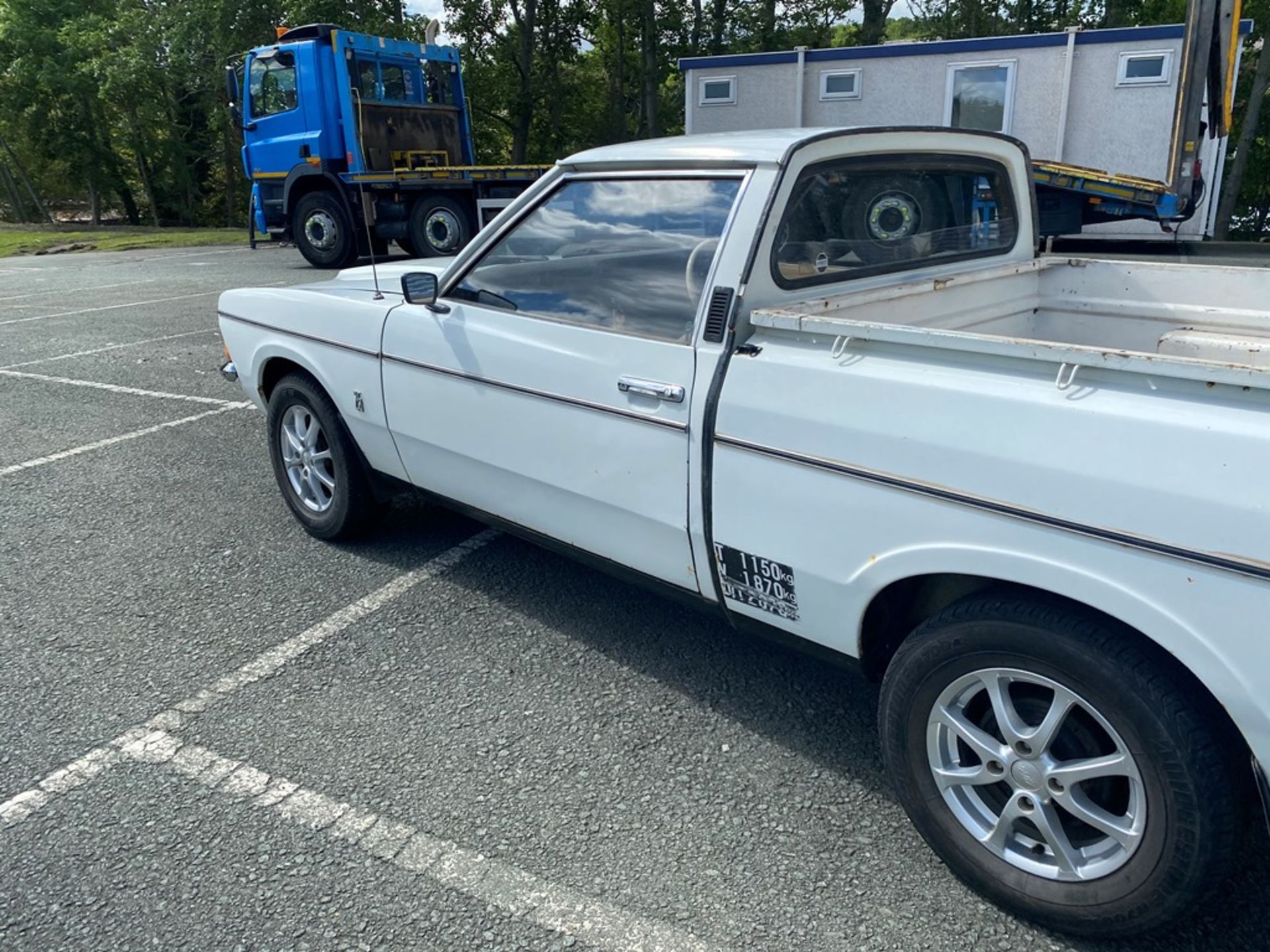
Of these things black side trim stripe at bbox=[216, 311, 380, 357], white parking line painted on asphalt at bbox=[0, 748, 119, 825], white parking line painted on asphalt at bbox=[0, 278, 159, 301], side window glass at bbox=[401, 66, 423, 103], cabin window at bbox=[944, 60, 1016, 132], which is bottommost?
white parking line painted on asphalt at bbox=[0, 748, 119, 825]

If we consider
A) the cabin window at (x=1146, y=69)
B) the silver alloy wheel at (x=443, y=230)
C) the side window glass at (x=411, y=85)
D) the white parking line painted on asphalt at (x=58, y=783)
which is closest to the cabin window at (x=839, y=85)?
the cabin window at (x=1146, y=69)

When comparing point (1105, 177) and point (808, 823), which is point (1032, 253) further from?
point (1105, 177)

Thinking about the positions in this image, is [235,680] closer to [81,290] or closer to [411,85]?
[81,290]

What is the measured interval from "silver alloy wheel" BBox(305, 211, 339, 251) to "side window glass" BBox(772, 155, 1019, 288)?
12413 millimetres

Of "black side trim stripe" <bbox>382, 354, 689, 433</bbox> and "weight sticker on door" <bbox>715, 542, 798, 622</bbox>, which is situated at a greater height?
"black side trim stripe" <bbox>382, 354, 689, 433</bbox>

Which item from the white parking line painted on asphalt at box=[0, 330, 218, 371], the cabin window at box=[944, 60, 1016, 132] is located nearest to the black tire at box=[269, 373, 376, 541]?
the white parking line painted on asphalt at box=[0, 330, 218, 371]

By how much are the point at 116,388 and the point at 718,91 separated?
11646 millimetres

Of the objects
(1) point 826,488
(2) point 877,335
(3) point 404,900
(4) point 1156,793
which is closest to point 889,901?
(4) point 1156,793

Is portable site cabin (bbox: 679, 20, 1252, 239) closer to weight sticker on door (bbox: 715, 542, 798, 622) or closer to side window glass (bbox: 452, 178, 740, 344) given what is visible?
side window glass (bbox: 452, 178, 740, 344)

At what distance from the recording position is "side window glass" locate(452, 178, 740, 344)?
9.12ft

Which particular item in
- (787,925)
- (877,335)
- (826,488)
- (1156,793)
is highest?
(877,335)

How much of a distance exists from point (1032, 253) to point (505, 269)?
6.27 ft

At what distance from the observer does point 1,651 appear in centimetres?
346

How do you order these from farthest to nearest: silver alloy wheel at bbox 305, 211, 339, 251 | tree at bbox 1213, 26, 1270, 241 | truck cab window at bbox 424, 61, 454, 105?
tree at bbox 1213, 26, 1270, 241 → truck cab window at bbox 424, 61, 454, 105 → silver alloy wheel at bbox 305, 211, 339, 251
